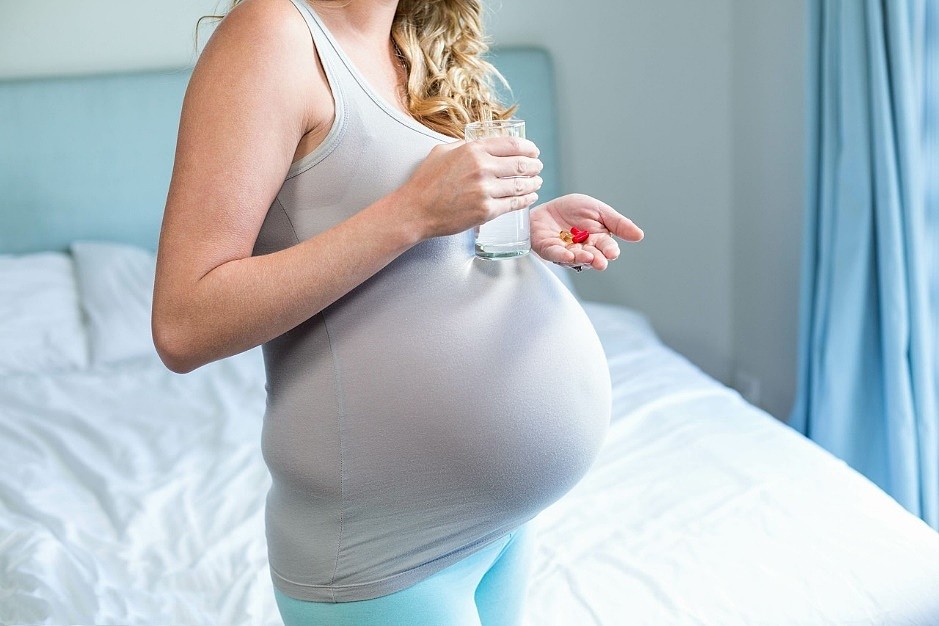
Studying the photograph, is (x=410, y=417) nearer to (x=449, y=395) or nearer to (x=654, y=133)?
(x=449, y=395)

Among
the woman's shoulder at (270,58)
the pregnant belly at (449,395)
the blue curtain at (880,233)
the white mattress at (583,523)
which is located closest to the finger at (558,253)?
the pregnant belly at (449,395)

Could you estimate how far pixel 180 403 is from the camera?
7.57 ft

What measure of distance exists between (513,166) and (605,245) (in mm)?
241

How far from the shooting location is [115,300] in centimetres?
255

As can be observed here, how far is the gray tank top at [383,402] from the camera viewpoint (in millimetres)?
876

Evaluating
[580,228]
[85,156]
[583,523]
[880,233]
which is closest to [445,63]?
[580,228]

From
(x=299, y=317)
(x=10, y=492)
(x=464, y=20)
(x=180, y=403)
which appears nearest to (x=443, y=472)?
(x=299, y=317)

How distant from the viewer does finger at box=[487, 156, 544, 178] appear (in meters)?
0.83

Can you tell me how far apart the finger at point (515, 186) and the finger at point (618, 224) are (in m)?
0.23

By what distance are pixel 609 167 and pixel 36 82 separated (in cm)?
184

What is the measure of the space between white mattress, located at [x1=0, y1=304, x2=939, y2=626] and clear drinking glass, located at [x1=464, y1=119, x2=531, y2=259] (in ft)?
2.16

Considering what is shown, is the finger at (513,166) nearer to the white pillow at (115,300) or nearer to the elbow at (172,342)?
the elbow at (172,342)

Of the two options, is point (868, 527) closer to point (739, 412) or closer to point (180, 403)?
point (739, 412)

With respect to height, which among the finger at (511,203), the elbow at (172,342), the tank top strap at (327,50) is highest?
the tank top strap at (327,50)
